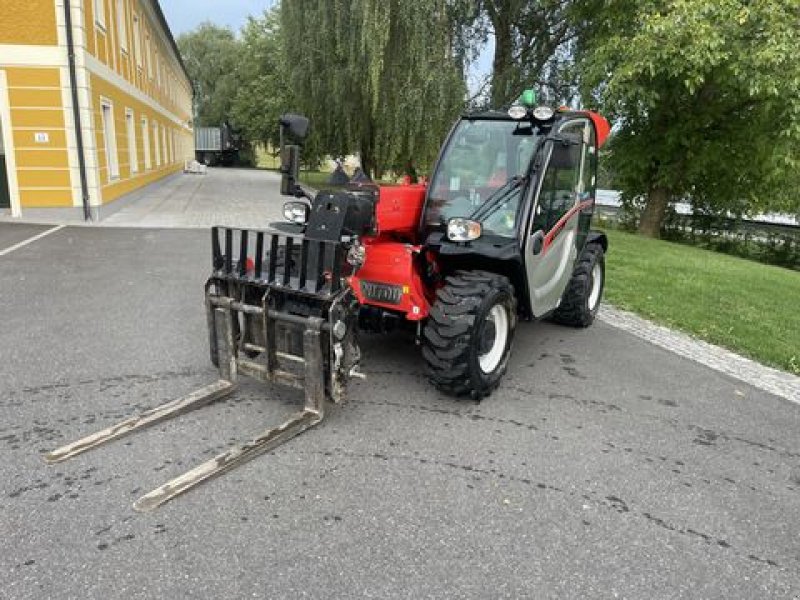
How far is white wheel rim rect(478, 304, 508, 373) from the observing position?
440cm

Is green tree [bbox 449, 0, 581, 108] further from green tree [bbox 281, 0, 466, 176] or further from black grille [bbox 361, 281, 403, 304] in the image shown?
black grille [bbox 361, 281, 403, 304]

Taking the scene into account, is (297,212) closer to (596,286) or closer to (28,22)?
(596,286)

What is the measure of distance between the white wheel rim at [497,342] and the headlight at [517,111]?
1.58m

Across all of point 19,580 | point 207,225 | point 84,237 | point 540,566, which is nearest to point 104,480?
point 19,580

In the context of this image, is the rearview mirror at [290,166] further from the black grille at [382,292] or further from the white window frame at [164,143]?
the white window frame at [164,143]

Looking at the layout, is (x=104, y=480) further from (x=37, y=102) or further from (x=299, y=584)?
(x=37, y=102)

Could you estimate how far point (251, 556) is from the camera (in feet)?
8.54

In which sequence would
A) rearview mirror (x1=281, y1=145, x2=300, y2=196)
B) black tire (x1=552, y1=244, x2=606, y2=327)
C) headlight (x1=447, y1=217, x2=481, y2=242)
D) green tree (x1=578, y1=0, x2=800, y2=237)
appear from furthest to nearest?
1. green tree (x1=578, y1=0, x2=800, y2=237)
2. black tire (x1=552, y1=244, x2=606, y2=327)
3. headlight (x1=447, y1=217, x2=481, y2=242)
4. rearview mirror (x1=281, y1=145, x2=300, y2=196)

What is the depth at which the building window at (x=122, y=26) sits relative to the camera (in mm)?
16625

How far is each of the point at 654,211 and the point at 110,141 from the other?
15.3 meters

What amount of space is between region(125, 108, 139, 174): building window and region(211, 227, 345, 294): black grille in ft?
50.6

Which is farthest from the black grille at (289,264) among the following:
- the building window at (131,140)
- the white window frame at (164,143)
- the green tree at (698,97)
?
the white window frame at (164,143)

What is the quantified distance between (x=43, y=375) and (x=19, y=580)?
2.43 m

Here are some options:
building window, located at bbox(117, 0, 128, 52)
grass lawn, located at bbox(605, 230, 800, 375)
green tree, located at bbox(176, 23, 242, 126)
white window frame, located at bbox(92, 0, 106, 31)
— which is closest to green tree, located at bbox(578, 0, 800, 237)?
grass lawn, located at bbox(605, 230, 800, 375)
